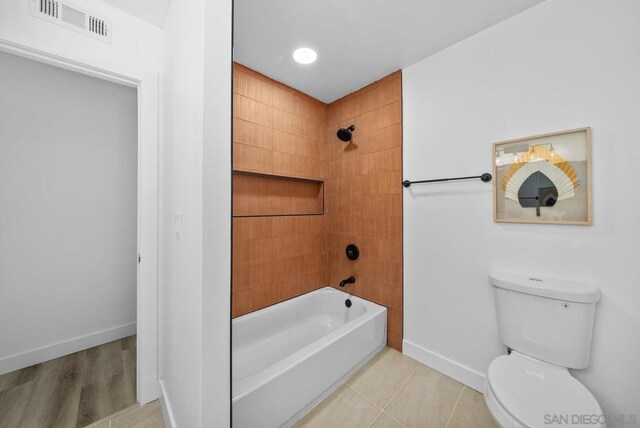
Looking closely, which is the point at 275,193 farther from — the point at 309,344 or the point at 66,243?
the point at 66,243

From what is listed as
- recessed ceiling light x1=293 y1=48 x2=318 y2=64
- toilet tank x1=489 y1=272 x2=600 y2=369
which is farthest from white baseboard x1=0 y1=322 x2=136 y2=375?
toilet tank x1=489 y1=272 x2=600 y2=369

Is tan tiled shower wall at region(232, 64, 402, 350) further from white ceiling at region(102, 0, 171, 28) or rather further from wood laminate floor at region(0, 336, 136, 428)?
wood laminate floor at region(0, 336, 136, 428)

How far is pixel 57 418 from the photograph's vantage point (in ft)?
4.45

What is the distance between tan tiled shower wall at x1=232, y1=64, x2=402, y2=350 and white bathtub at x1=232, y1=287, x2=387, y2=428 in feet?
0.40

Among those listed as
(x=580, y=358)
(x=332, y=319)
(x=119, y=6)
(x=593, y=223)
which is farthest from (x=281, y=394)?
(x=119, y=6)

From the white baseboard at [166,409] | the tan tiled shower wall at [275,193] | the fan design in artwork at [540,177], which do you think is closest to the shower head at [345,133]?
the tan tiled shower wall at [275,193]

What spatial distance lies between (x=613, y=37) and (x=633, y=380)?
1.63 meters

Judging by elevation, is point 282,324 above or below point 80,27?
below

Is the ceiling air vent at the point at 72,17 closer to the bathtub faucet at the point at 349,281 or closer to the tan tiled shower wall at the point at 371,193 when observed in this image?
the tan tiled shower wall at the point at 371,193

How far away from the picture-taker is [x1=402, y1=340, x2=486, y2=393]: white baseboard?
61.9 inches

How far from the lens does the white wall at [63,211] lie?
1770 mm

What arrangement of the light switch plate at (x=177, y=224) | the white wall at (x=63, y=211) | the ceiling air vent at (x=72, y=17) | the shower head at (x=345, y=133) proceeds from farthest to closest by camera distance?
the shower head at (x=345, y=133) < the white wall at (x=63, y=211) < the ceiling air vent at (x=72, y=17) < the light switch plate at (x=177, y=224)

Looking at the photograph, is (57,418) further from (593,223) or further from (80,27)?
(593,223)

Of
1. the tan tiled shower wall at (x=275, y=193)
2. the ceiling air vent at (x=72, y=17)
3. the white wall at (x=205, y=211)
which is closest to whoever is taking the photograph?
the white wall at (x=205, y=211)
